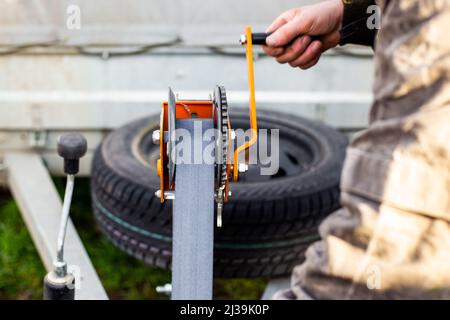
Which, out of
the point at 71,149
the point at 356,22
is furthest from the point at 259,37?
the point at 71,149

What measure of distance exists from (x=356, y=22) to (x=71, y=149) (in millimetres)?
776

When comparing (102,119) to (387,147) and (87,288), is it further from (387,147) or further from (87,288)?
(387,147)

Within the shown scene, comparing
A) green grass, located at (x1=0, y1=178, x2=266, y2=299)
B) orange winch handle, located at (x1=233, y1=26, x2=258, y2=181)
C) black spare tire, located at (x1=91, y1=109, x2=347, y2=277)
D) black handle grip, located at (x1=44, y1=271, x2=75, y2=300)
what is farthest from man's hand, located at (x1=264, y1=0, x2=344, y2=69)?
green grass, located at (x1=0, y1=178, x2=266, y2=299)

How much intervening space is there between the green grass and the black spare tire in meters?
0.21

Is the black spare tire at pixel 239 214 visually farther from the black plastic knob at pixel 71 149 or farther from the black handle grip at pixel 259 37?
the black handle grip at pixel 259 37

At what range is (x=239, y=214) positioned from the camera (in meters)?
2.44

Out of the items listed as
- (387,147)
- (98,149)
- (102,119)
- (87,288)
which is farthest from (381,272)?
(102,119)

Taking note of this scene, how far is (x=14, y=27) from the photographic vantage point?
293 centimetres

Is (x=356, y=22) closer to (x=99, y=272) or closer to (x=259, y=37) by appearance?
(x=259, y=37)

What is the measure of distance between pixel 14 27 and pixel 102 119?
1.73ft

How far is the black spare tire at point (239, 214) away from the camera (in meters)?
2.46

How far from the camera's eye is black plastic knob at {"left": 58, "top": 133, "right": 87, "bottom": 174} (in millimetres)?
1812

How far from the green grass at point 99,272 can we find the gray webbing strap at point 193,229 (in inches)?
53.0

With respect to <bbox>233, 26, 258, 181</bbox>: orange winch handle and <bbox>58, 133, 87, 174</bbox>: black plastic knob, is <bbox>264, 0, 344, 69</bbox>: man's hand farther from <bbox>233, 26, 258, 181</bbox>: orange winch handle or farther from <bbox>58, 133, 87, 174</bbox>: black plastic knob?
<bbox>58, 133, 87, 174</bbox>: black plastic knob
